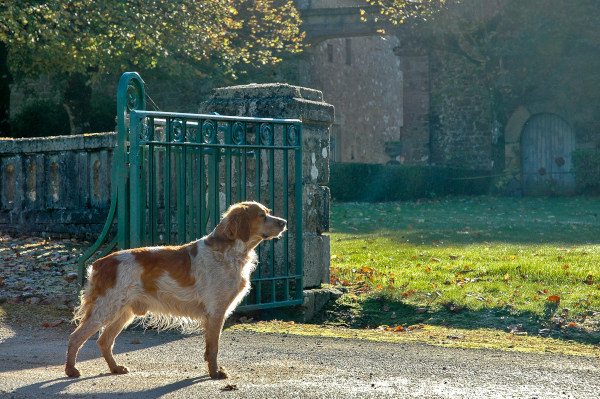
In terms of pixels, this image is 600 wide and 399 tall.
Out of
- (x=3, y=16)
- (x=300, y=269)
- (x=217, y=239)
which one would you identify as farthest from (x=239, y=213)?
(x=3, y=16)

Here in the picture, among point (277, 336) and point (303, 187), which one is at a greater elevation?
point (303, 187)

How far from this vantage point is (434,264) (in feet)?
27.4

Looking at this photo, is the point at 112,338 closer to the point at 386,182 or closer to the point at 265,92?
the point at 265,92

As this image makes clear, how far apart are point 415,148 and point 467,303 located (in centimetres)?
1898

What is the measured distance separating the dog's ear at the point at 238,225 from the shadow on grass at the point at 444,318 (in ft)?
7.84

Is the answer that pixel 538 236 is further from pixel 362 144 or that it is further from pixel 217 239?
pixel 362 144

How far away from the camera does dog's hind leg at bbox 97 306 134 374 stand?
13.6ft

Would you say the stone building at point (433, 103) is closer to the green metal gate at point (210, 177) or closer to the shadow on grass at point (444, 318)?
the green metal gate at point (210, 177)

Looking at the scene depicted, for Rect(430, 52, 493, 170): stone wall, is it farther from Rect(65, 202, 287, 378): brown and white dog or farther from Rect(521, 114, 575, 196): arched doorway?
Rect(65, 202, 287, 378): brown and white dog

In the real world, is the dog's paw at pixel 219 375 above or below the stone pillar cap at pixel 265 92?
below

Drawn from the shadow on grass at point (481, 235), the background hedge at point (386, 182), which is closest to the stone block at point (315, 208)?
the shadow on grass at point (481, 235)

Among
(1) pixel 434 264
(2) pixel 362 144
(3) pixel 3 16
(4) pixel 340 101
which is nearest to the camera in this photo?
(1) pixel 434 264

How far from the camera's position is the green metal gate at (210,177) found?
5.46 metres

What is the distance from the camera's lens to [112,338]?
4.25 metres
